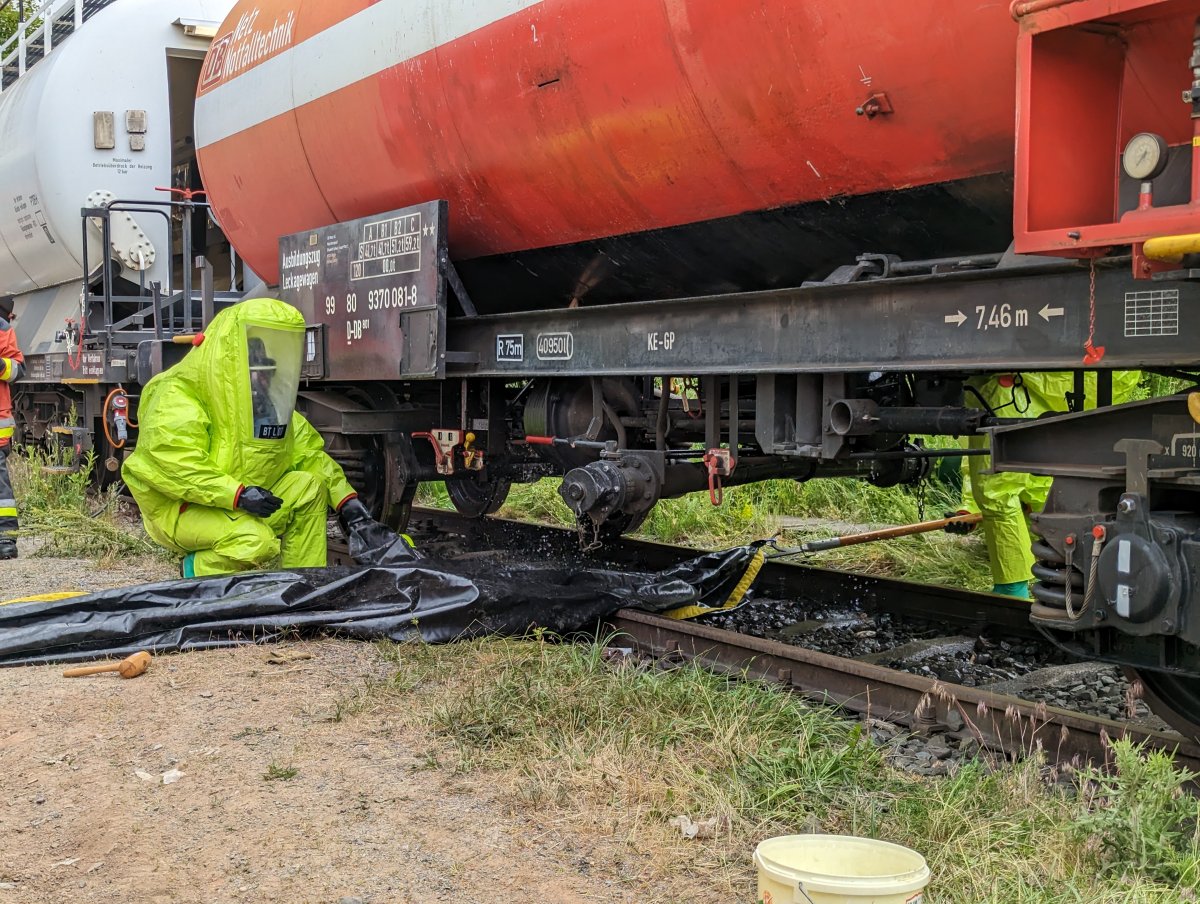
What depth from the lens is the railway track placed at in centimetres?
371

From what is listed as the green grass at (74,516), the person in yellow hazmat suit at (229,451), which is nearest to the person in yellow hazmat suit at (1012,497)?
the person in yellow hazmat suit at (229,451)

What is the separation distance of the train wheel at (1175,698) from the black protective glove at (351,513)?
4012mm

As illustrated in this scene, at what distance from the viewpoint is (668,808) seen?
3236mm

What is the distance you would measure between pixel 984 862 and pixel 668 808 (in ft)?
2.79

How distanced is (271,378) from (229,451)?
461mm

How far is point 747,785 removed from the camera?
11.0 feet

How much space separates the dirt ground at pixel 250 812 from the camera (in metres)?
2.86

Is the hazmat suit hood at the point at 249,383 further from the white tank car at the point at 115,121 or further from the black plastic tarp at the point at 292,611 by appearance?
the white tank car at the point at 115,121

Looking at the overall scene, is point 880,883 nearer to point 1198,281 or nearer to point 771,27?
point 1198,281

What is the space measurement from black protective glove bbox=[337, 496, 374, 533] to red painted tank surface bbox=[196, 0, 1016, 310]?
136cm

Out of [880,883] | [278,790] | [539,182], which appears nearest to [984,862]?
[880,883]

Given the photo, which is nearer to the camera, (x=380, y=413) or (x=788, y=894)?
(x=788, y=894)

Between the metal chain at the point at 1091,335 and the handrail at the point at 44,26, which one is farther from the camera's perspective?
the handrail at the point at 44,26

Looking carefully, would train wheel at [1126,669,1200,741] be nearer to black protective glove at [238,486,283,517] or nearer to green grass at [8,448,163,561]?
black protective glove at [238,486,283,517]
